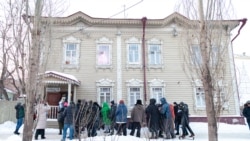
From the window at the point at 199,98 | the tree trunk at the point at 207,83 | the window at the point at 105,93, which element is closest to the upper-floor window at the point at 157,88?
the window at the point at 199,98

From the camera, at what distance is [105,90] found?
1628 cm

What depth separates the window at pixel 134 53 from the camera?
16.8 m

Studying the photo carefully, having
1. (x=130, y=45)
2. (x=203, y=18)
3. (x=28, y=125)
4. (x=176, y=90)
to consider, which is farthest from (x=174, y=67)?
(x=28, y=125)

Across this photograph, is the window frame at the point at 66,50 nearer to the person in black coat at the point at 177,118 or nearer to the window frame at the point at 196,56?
the person in black coat at the point at 177,118

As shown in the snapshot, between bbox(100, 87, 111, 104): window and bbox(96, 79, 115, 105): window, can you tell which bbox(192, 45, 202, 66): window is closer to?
bbox(96, 79, 115, 105): window

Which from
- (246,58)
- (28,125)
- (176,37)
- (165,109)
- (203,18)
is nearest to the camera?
(28,125)

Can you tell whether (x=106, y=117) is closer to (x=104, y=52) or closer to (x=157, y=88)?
(x=157, y=88)

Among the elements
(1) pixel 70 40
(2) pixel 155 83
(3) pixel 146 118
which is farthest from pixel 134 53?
(3) pixel 146 118

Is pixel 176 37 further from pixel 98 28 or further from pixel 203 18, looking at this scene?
pixel 203 18

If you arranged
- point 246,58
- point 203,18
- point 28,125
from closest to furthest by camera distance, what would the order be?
point 28,125, point 203,18, point 246,58

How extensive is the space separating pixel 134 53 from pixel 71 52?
419 cm

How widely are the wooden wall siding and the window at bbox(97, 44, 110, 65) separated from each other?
341mm

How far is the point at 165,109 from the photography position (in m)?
9.98

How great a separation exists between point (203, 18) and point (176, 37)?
1009 centimetres
